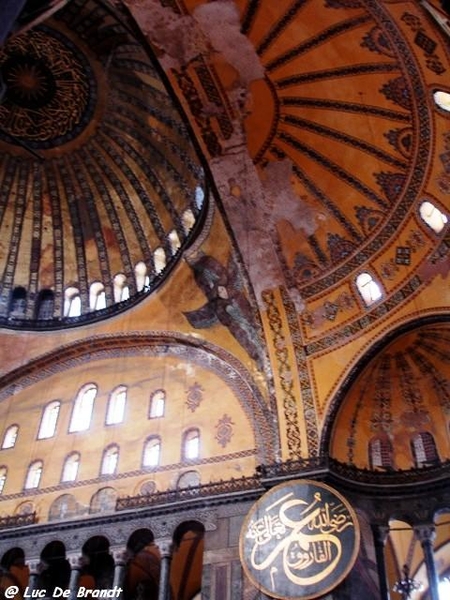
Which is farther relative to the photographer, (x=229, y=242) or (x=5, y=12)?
(x=229, y=242)

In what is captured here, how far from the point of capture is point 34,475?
1259 cm

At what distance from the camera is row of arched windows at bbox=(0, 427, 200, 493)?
11.6 meters

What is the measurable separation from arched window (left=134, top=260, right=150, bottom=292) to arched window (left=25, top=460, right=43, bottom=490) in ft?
13.0

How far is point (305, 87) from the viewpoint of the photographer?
979 centimetres

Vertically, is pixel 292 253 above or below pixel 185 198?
below

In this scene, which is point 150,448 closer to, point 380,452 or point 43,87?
point 380,452

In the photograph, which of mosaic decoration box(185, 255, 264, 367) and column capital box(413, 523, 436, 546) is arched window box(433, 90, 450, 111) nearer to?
mosaic decoration box(185, 255, 264, 367)

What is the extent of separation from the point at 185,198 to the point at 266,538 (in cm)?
651

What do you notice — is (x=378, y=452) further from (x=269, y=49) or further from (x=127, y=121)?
(x=127, y=121)

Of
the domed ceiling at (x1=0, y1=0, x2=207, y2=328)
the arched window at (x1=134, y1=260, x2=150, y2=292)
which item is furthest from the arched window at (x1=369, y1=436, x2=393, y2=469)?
the arched window at (x1=134, y1=260, x2=150, y2=292)

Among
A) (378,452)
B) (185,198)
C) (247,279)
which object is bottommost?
(378,452)

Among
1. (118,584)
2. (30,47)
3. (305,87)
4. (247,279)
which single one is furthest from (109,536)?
(30,47)

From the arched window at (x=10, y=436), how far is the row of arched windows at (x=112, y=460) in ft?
1.73

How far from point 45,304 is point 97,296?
127 centimetres
